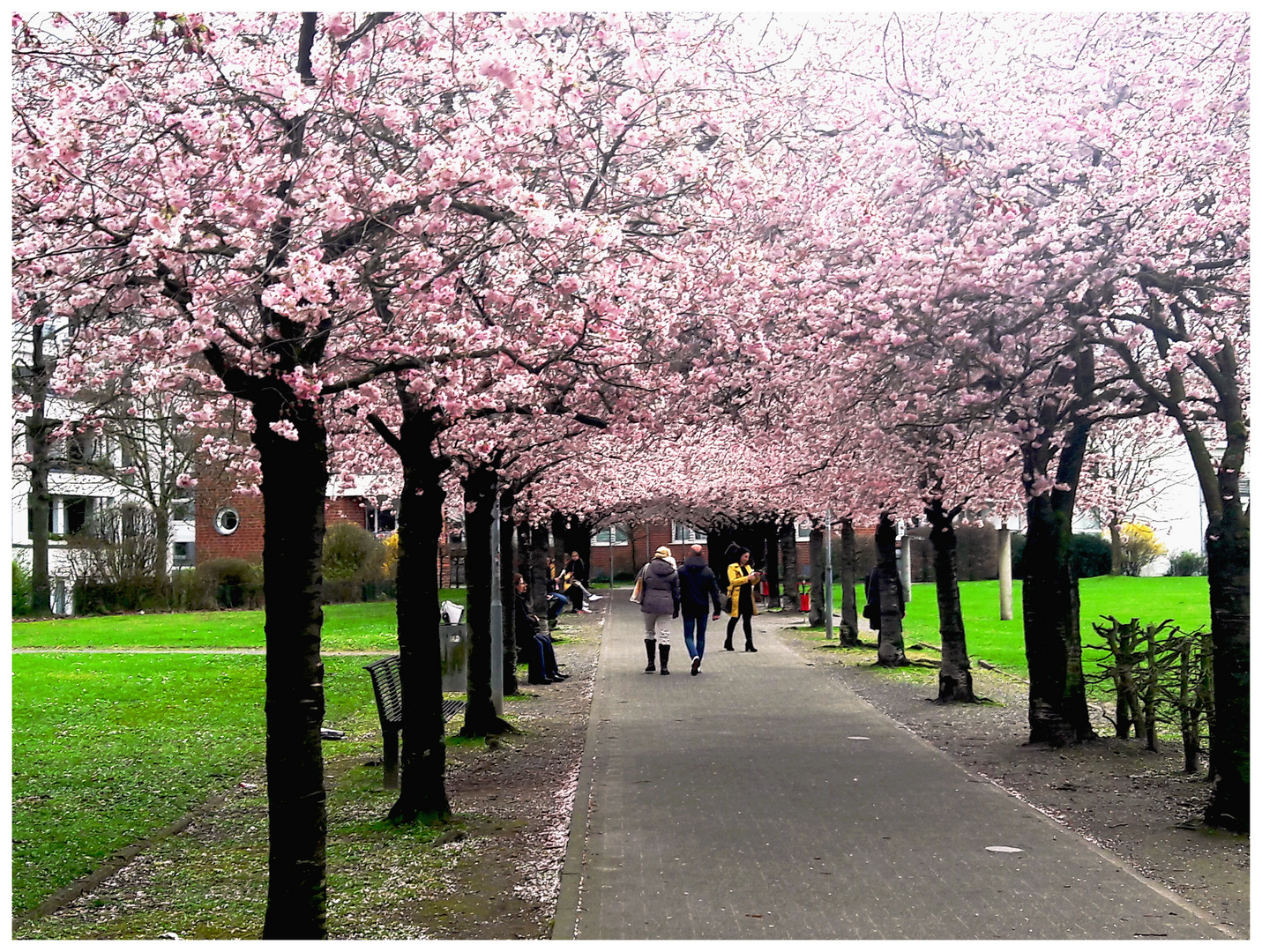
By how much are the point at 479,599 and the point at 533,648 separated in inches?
280

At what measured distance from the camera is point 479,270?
9227mm

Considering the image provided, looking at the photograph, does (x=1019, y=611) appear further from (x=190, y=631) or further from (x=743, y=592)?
(x=190, y=631)

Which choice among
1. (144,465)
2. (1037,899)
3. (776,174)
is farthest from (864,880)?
(144,465)

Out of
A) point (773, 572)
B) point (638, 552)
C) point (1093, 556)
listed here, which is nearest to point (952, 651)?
point (773, 572)

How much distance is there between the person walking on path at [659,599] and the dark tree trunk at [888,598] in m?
3.29

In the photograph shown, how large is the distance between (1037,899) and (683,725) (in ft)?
26.4

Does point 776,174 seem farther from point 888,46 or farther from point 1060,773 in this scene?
point 1060,773

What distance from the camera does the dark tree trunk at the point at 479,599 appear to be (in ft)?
44.5

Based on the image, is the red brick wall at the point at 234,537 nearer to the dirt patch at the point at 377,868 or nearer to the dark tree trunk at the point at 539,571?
the dark tree trunk at the point at 539,571

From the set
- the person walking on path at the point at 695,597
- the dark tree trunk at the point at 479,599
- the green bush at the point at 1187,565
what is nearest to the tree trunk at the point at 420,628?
the dark tree trunk at the point at 479,599

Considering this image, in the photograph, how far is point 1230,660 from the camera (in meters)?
9.02

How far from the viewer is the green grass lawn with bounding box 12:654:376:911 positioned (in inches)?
361

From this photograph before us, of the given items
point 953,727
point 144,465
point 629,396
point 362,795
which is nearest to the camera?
point 362,795

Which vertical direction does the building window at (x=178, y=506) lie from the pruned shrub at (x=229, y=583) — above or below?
above
